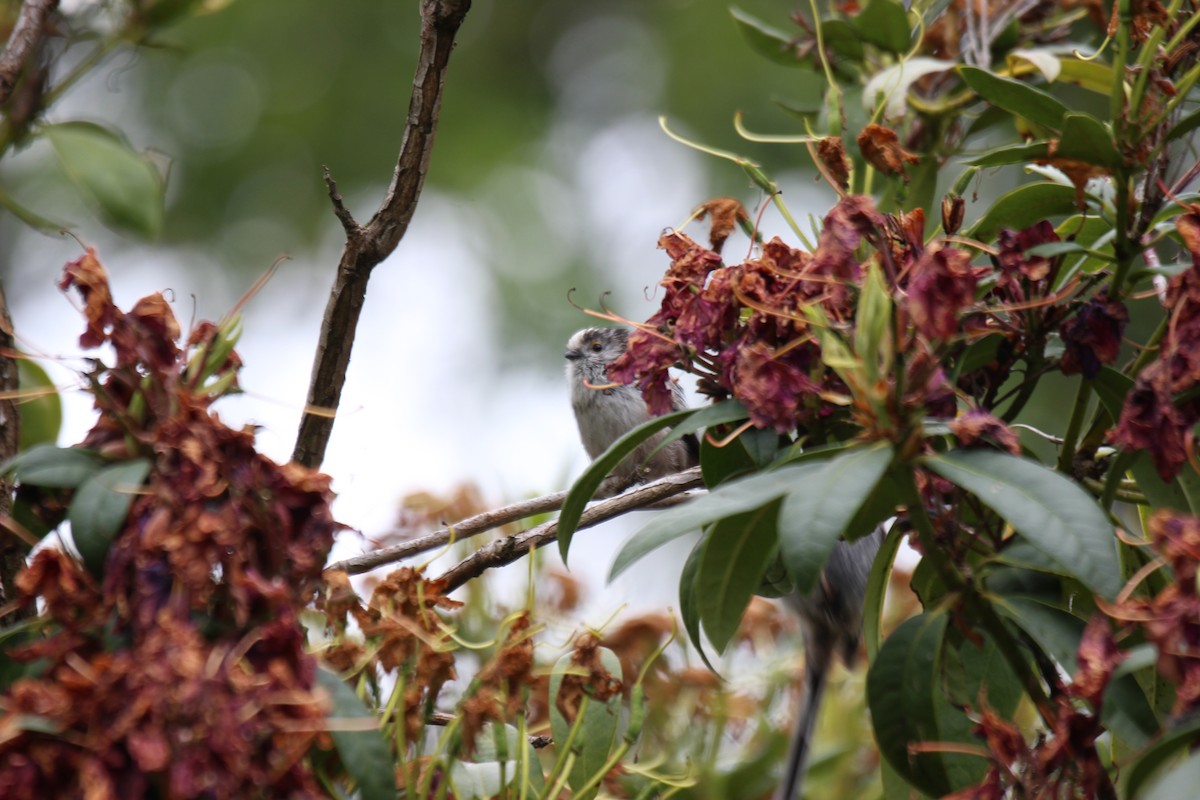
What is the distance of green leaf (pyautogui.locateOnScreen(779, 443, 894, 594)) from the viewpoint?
1.29 metres

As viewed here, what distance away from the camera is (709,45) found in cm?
691

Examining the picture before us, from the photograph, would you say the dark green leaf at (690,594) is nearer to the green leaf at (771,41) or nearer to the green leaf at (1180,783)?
the green leaf at (1180,783)

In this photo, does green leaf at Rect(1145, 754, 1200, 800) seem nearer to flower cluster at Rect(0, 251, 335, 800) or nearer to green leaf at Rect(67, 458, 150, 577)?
flower cluster at Rect(0, 251, 335, 800)

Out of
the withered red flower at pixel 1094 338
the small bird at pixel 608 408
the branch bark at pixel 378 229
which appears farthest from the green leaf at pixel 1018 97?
the small bird at pixel 608 408

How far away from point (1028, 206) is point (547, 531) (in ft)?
3.17

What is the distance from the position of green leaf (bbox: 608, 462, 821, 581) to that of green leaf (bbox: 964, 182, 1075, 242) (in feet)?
2.46

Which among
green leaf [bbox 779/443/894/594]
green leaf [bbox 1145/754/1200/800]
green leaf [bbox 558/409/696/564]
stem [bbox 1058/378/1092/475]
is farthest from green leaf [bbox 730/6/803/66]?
green leaf [bbox 1145/754/1200/800]

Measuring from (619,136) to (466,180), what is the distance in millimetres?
1183

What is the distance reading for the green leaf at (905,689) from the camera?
5.31 ft

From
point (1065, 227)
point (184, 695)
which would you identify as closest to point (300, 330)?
point (1065, 227)

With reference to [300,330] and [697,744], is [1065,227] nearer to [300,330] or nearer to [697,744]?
[697,744]

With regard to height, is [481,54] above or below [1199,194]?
above

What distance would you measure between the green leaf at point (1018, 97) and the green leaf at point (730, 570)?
80cm

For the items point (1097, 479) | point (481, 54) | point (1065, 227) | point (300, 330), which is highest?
point (481, 54)
